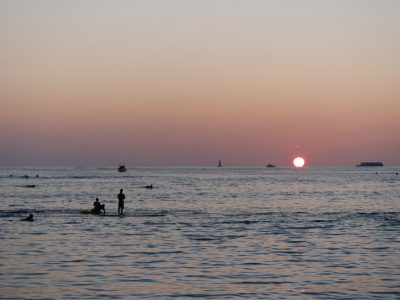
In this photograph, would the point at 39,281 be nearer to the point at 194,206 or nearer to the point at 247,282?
the point at 247,282

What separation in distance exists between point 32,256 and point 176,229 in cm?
1540

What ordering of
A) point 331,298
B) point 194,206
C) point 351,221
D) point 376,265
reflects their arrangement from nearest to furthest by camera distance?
1. point 331,298
2. point 376,265
3. point 351,221
4. point 194,206

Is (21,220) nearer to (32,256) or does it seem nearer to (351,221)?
(32,256)

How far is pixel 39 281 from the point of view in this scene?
2503cm

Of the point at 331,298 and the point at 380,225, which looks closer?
the point at 331,298

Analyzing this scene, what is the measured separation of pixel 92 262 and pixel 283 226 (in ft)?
70.6

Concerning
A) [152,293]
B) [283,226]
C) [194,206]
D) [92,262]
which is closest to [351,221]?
[283,226]

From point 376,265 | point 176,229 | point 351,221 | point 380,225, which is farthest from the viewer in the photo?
point 351,221

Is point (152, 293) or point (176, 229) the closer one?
point (152, 293)

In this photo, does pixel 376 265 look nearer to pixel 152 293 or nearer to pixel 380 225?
pixel 152 293

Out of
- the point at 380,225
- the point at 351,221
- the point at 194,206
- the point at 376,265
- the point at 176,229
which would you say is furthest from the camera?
the point at 194,206

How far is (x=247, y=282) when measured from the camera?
2511 cm

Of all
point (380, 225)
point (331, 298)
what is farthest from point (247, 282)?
point (380, 225)

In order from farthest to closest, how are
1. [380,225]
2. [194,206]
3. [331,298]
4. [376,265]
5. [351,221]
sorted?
[194,206], [351,221], [380,225], [376,265], [331,298]
